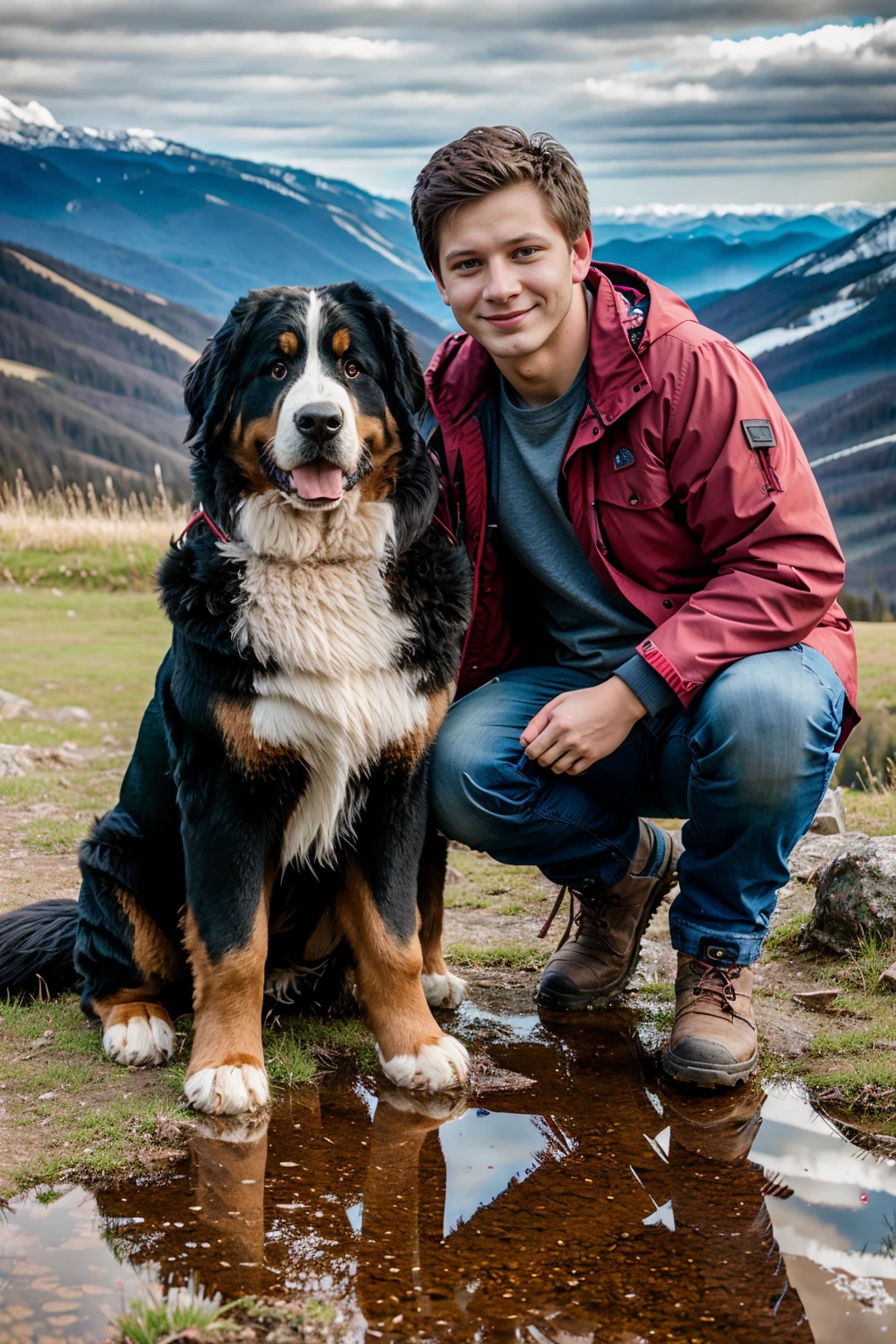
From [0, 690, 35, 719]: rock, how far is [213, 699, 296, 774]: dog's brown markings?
474cm

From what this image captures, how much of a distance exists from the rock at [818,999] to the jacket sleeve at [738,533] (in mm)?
902

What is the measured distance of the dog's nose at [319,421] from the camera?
232cm

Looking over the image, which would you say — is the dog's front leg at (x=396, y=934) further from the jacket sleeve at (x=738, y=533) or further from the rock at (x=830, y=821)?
the rock at (x=830, y=821)

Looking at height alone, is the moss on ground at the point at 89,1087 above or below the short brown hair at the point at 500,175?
below

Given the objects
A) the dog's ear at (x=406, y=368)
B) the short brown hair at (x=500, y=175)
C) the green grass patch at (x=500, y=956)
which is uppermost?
the short brown hair at (x=500, y=175)

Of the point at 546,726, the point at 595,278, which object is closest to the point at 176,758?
the point at 546,726

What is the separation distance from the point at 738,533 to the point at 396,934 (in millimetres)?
1136

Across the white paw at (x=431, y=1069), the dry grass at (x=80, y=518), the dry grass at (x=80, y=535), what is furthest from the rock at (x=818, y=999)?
the dry grass at (x=80, y=518)

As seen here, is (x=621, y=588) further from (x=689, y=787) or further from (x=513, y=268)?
(x=513, y=268)

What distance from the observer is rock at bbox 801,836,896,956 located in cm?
309

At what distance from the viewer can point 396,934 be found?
2.47 meters

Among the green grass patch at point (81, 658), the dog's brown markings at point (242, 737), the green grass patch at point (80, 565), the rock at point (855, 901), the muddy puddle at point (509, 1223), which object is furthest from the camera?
the green grass patch at point (80, 565)

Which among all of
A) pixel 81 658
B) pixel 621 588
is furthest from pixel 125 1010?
pixel 81 658

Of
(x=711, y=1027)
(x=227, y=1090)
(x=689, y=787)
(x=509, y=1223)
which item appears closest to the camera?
(x=509, y=1223)
